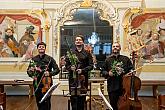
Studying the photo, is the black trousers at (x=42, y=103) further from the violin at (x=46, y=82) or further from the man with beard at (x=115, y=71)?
the man with beard at (x=115, y=71)

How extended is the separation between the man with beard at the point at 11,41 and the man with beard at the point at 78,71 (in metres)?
5.07

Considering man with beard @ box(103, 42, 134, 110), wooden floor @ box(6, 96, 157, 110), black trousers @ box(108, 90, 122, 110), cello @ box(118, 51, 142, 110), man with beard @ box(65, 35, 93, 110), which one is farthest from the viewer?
wooden floor @ box(6, 96, 157, 110)

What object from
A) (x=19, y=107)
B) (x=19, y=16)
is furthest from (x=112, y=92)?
(x=19, y=16)

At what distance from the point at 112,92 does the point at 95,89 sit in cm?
468

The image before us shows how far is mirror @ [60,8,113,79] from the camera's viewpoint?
10781 mm

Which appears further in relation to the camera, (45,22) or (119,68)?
(45,22)

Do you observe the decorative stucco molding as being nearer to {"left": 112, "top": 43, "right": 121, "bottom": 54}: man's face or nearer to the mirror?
the mirror

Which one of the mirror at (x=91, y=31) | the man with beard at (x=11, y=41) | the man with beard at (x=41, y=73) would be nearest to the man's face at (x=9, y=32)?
the man with beard at (x=11, y=41)

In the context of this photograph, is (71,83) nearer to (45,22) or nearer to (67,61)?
(67,61)

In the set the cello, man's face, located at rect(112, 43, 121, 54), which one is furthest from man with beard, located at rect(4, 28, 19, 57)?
the cello

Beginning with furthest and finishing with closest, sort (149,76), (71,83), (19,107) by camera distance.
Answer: (149,76) → (19,107) → (71,83)

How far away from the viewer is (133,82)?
578cm

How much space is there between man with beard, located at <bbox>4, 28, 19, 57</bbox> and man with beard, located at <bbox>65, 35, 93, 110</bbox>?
5.07m

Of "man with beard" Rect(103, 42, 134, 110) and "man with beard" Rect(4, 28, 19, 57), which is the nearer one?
"man with beard" Rect(103, 42, 134, 110)
